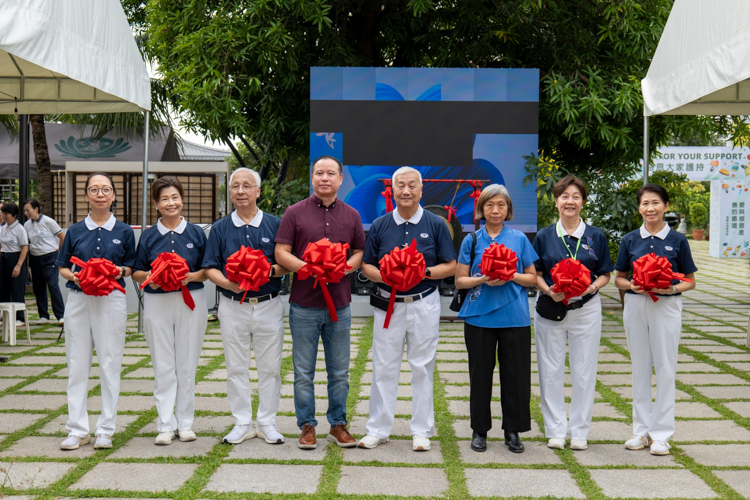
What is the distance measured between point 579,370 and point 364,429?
1488 millimetres

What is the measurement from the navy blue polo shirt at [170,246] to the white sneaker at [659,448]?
2.98 meters

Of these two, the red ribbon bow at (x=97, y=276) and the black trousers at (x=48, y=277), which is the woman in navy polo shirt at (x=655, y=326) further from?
the black trousers at (x=48, y=277)

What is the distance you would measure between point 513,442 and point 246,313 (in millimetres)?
1827

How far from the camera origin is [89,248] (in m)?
4.45

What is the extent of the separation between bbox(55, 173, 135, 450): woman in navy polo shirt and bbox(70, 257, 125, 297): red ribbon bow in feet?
0.39

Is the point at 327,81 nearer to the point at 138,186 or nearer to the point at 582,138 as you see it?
the point at 582,138

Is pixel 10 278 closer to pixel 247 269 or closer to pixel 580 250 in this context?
pixel 247 269

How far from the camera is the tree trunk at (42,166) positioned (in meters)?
14.0

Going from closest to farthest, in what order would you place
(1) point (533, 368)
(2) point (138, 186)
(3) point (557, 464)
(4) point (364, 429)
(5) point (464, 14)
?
(3) point (557, 464) → (4) point (364, 429) → (1) point (533, 368) → (5) point (464, 14) → (2) point (138, 186)

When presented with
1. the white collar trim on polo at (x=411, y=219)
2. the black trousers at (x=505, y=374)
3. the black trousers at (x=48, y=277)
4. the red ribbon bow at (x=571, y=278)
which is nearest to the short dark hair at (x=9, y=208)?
the black trousers at (x=48, y=277)

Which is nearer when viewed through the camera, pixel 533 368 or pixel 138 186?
pixel 533 368

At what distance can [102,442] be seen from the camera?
14.2 feet

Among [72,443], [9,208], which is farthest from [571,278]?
[9,208]


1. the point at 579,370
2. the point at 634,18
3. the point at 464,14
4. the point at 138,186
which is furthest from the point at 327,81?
the point at 579,370
